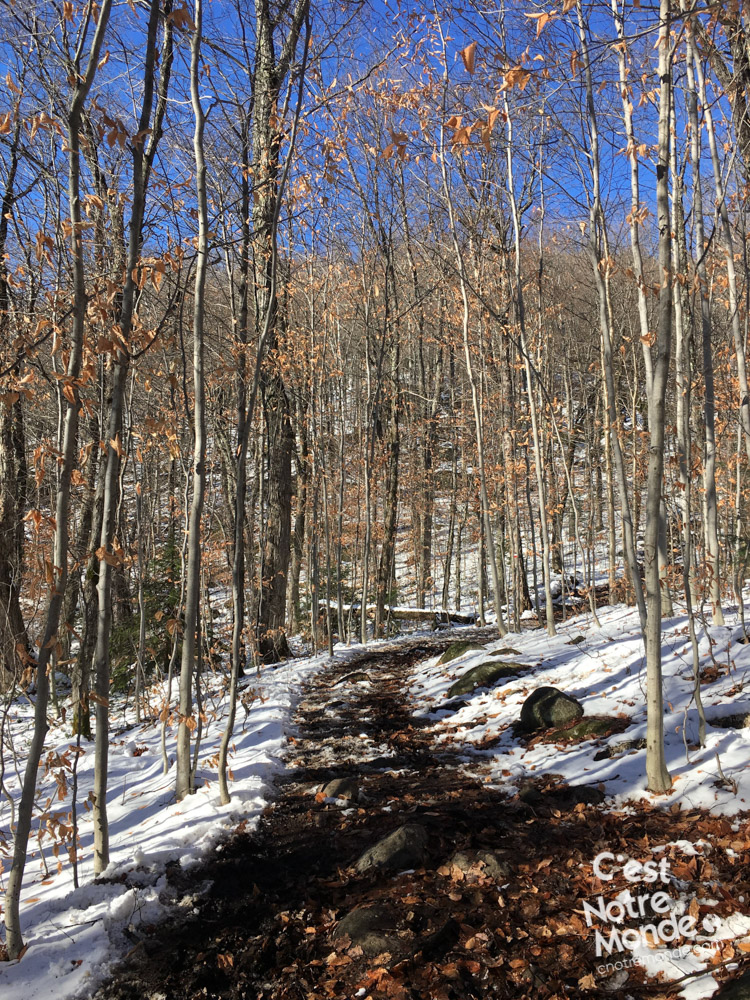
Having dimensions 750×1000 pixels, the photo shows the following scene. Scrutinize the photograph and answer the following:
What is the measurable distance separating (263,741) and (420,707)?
1969mm

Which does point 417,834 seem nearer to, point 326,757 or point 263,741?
point 326,757

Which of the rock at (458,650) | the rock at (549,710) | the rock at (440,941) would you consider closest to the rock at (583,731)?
the rock at (549,710)

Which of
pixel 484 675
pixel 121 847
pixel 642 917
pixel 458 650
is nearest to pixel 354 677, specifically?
pixel 458 650

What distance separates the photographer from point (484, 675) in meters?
7.31

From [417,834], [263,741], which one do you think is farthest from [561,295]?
[417,834]

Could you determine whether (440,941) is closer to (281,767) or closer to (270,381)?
(281,767)

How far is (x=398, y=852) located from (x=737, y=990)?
184 centimetres

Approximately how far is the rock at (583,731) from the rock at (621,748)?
15.0 inches

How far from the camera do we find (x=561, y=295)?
19703mm

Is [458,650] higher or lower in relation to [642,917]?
lower

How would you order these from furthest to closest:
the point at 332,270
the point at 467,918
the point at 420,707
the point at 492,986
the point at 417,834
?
the point at 332,270 → the point at 420,707 → the point at 417,834 → the point at 467,918 → the point at 492,986

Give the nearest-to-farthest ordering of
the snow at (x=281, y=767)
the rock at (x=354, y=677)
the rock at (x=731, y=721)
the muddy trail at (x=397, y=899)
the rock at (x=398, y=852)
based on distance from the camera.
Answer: the muddy trail at (x=397, y=899)
the snow at (x=281, y=767)
the rock at (x=398, y=852)
the rock at (x=731, y=721)
the rock at (x=354, y=677)

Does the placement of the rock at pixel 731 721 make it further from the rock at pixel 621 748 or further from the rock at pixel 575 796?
the rock at pixel 575 796

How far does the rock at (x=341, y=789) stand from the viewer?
15.1 ft
